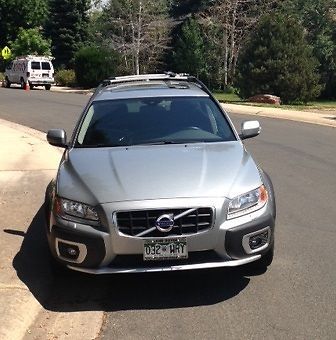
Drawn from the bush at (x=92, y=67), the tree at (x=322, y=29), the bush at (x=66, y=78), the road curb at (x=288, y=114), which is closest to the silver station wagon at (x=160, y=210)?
the road curb at (x=288, y=114)

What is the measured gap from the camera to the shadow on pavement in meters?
4.76

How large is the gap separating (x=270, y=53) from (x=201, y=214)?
24.9m

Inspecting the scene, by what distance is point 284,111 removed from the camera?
2220 cm

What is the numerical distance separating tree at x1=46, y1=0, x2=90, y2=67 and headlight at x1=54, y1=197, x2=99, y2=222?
55.8 m

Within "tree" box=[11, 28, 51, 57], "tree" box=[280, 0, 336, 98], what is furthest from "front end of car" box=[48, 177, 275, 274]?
"tree" box=[11, 28, 51, 57]

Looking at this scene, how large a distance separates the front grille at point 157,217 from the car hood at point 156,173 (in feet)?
0.37

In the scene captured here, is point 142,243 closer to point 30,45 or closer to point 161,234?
point 161,234

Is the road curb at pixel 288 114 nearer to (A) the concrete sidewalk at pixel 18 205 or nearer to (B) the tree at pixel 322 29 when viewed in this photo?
(A) the concrete sidewalk at pixel 18 205

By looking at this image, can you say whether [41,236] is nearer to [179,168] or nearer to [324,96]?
[179,168]

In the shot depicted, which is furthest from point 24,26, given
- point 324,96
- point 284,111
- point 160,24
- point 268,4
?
point 284,111

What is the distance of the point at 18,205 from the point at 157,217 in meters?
3.44

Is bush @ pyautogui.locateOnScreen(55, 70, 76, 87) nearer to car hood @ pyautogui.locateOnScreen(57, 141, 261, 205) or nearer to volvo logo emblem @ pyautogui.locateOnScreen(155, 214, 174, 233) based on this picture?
car hood @ pyautogui.locateOnScreen(57, 141, 261, 205)

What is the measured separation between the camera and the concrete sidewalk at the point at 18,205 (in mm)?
4496

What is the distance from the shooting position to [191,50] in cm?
5141
